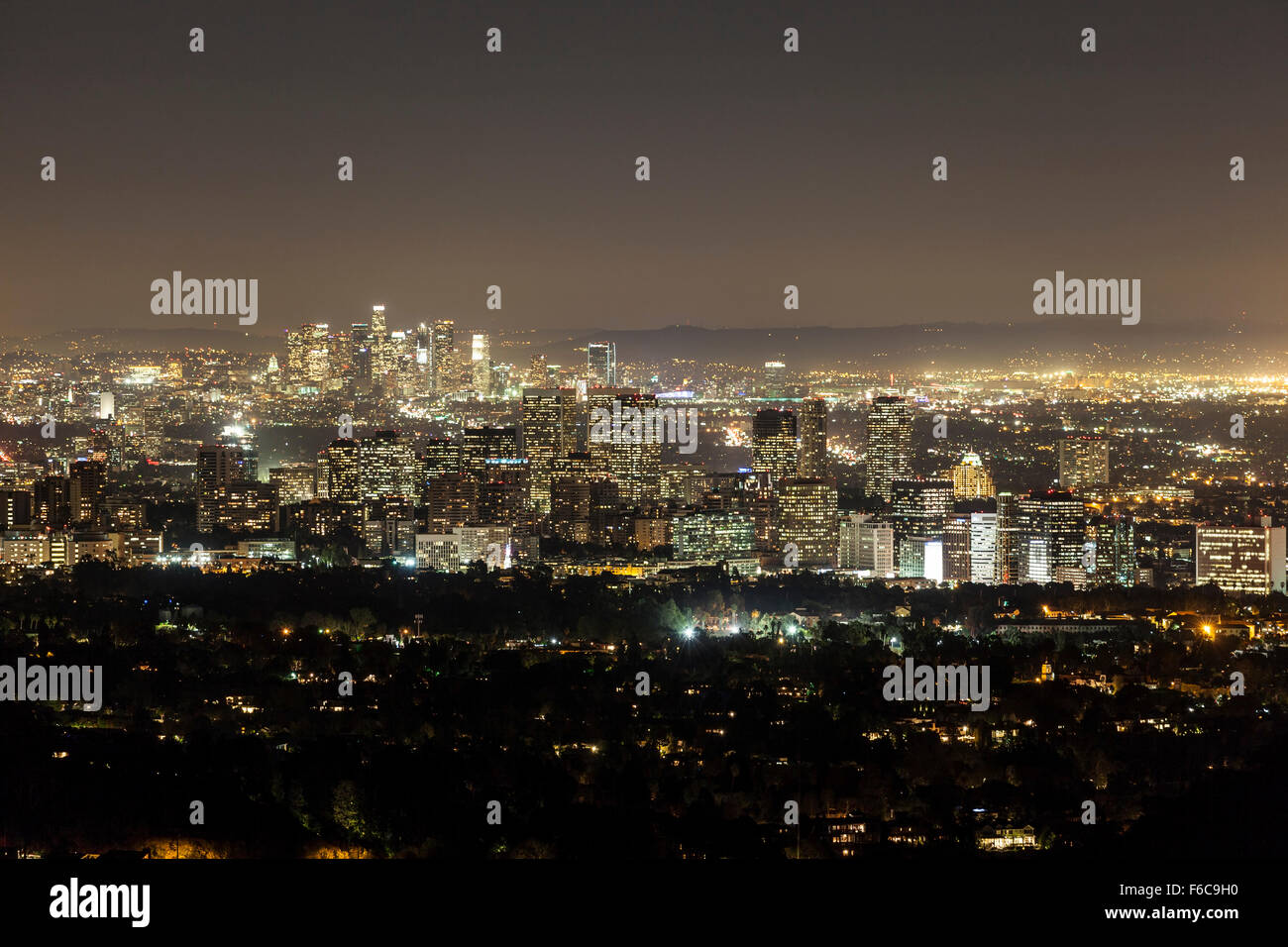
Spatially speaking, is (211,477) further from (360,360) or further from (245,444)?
(360,360)

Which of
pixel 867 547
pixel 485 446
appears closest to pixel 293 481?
pixel 485 446

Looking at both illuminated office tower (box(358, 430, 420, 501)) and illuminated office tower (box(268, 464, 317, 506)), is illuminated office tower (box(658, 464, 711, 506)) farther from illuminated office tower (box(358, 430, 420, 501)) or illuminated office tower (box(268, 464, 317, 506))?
illuminated office tower (box(268, 464, 317, 506))

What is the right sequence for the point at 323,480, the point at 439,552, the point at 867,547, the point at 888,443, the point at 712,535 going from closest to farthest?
the point at 439,552
the point at 867,547
the point at 712,535
the point at 323,480
the point at 888,443

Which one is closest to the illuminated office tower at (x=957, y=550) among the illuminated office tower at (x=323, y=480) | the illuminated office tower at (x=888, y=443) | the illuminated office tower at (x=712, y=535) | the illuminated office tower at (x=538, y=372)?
the illuminated office tower at (x=712, y=535)

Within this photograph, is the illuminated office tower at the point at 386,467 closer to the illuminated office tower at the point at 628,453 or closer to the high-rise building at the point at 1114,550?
the illuminated office tower at the point at 628,453

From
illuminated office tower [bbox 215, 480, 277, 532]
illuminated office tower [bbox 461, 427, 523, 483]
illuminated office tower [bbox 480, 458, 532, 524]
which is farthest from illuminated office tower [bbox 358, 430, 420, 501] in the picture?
Result: illuminated office tower [bbox 215, 480, 277, 532]

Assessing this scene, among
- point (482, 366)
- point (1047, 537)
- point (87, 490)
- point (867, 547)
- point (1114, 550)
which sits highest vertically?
point (482, 366)
